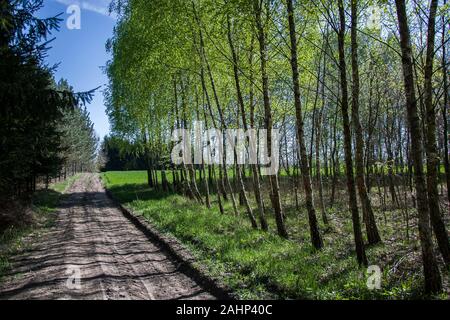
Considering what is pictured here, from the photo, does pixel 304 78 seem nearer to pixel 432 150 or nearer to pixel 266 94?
pixel 266 94

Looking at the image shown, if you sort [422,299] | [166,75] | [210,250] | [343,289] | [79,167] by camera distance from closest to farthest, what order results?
[422,299] → [343,289] → [210,250] → [166,75] → [79,167]

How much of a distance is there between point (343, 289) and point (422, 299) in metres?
1.26

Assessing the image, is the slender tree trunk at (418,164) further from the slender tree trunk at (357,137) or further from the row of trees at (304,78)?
the slender tree trunk at (357,137)

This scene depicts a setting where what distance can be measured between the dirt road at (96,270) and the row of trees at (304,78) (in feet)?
13.9

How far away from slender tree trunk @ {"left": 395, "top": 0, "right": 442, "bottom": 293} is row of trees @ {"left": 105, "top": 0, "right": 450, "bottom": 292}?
16 millimetres

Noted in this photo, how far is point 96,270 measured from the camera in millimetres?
9148

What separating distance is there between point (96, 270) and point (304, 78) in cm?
1209

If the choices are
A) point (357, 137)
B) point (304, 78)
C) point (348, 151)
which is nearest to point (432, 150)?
point (348, 151)

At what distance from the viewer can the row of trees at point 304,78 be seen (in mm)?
8102

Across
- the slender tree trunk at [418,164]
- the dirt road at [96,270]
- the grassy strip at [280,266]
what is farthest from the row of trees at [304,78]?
the dirt road at [96,270]

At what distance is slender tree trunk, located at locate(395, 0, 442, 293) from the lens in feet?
20.2

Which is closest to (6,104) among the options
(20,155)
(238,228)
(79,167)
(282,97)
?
(20,155)

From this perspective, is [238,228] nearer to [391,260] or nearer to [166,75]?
[391,260]
